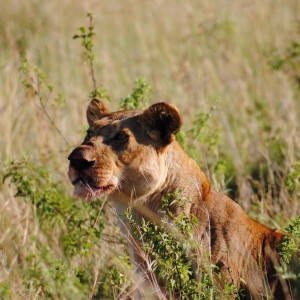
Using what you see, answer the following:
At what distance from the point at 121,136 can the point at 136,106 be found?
3.74ft

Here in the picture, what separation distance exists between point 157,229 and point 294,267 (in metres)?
0.87

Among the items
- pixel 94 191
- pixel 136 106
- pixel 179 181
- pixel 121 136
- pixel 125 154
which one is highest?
pixel 136 106

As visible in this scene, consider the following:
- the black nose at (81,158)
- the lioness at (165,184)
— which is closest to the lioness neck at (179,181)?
the lioness at (165,184)

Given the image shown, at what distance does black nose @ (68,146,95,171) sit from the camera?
4.82m

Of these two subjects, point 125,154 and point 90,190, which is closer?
point 90,190

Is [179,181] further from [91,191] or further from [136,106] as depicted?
[136,106]

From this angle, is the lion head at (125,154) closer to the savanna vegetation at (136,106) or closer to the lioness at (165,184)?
the lioness at (165,184)

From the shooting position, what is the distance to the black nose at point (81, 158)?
15.8 feet

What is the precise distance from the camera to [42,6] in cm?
1345

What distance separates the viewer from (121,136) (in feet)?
16.9

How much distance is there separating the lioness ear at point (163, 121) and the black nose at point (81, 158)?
0.51m

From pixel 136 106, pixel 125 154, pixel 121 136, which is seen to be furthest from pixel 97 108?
pixel 125 154

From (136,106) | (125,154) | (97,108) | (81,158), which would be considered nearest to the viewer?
(81,158)

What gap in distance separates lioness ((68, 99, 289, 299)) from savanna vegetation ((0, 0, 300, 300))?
160mm
